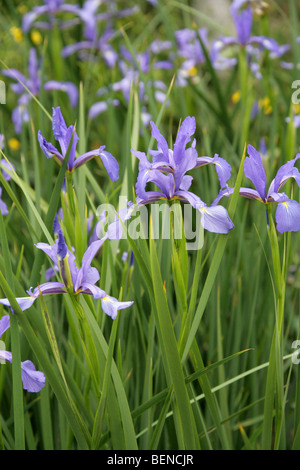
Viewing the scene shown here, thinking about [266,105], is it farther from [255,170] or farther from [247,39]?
[255,170]

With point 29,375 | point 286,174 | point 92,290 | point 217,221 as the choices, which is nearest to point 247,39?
point 286,174

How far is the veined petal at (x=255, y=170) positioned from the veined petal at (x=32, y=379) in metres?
0.56

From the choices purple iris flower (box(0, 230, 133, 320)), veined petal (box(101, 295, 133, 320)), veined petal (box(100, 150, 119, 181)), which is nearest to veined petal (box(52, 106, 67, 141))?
veined petal (box(100, 150, 119, 181))

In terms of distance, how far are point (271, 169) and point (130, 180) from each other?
0.67 m

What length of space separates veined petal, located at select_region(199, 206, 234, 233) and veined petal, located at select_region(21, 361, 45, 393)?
1.41 ft

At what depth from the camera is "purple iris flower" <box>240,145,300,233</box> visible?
97cm

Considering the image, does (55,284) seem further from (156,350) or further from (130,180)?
(156,350)

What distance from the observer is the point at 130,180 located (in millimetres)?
1258

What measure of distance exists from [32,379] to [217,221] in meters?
0.47

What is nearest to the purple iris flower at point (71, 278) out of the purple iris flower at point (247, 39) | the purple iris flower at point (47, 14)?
the purple iris flower at point (247, 39)

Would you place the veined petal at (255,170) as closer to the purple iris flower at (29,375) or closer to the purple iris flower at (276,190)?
the purple iris flower at (276,190)

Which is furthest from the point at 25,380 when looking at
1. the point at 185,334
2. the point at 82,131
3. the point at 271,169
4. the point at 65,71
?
the point at 65,71

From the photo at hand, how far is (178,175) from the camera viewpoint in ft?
3.35

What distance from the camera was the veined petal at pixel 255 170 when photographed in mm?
1016
